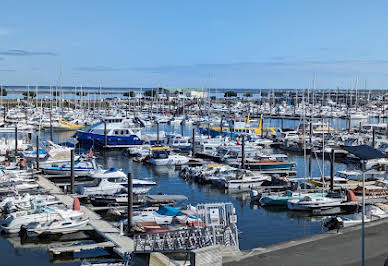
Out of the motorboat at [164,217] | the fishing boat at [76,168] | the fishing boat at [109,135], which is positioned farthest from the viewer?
the fishing boat at [109,135]

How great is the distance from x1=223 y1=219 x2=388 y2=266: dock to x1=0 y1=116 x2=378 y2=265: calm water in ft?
24.2

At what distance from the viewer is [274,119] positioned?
381 feet

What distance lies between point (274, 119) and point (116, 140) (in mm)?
63528

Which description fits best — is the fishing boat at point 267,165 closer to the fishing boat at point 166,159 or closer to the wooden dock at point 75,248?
the fishing boat at point 166,159

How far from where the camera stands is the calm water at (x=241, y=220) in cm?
2230

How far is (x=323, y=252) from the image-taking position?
1512cm

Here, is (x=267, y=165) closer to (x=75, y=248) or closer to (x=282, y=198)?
(x=282, y=198)

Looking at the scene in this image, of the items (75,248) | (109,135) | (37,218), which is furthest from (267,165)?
(75,248)

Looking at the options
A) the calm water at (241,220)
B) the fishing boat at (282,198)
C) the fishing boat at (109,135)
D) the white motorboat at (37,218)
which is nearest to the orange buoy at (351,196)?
the fishing boat at (282,198)

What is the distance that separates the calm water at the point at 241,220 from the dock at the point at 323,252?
7.37 meters

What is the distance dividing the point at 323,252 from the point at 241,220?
13.0 metres

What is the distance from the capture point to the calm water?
22.3 meters

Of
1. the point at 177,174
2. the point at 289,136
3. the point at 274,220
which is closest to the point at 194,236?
the point at 274,220

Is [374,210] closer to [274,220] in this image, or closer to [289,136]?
[274,220]
